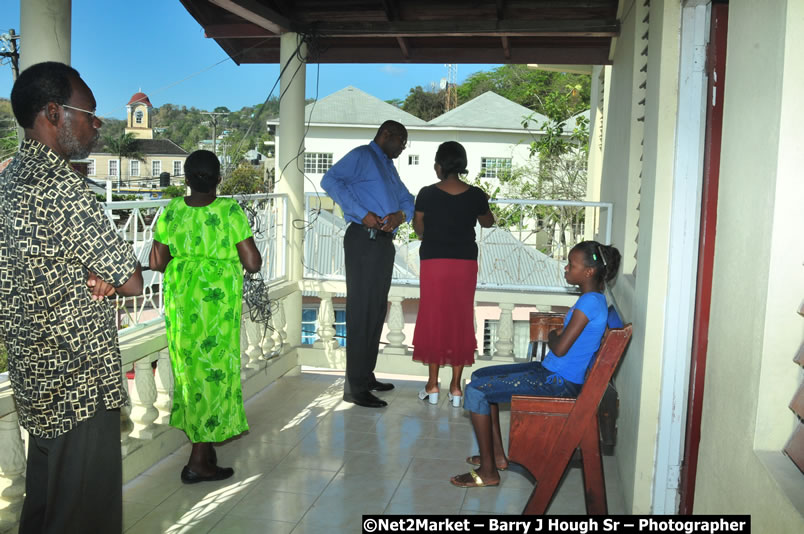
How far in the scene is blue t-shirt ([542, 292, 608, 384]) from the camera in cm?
306

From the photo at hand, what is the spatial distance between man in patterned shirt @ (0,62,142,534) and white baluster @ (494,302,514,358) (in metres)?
3.76

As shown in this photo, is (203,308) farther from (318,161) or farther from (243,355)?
(318,161)

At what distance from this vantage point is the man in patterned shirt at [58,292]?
209 centimetres

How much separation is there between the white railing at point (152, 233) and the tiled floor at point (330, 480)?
84cm

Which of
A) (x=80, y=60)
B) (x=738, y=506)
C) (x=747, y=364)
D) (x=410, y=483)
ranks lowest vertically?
(x=410, y=483)

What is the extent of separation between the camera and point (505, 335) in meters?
5.67

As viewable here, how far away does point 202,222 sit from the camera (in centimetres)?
342

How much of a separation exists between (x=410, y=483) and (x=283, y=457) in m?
0.76

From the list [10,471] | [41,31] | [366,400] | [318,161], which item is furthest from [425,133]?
[10,471]

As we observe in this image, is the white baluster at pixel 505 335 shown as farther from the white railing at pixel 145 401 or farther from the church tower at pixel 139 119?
the church tower at pixel 139 119

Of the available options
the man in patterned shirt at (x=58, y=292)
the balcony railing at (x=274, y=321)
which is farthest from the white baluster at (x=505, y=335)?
the man in patterned shirt at (x=58, y=292)

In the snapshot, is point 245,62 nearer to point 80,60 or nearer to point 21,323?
point 21,323

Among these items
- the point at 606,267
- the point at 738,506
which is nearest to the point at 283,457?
the point at 606,267

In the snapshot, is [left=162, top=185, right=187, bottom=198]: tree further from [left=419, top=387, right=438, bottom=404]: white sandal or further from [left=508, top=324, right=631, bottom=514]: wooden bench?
[left=508, top=324, right=631, bottom=514]: wooden bench
